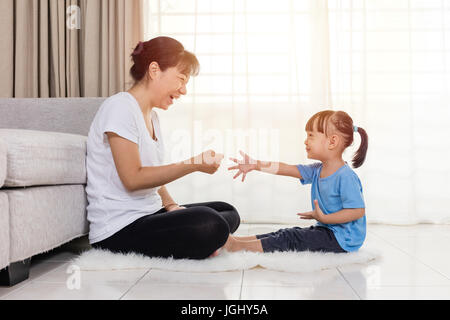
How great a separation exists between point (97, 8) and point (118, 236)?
4.82 feet

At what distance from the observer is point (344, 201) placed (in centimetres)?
147

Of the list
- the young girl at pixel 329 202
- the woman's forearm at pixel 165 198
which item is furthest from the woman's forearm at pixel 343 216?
the woman's forearm at pixel 165 198

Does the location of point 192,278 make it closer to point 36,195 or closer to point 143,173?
point 143,173

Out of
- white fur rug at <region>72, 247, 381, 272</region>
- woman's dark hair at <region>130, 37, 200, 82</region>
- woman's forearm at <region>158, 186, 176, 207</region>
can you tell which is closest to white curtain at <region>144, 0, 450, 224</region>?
woman's forearm at <region>158, 186, 176, 207</region>

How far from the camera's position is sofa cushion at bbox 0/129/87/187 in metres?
1.11

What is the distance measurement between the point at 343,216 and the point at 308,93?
→ 1.12 metres

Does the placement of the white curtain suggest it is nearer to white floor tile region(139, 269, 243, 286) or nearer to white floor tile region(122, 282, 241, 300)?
white floor tile region(139, 269, 243, 286)

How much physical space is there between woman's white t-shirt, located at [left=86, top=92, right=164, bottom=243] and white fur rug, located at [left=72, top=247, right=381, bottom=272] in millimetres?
89

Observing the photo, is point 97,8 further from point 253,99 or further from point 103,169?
point 103,169

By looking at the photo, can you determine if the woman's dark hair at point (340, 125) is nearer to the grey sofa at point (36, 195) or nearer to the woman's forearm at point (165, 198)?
the woman's forearm at point (165, 198)

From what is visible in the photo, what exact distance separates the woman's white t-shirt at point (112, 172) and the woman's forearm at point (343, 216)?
1.84 ft

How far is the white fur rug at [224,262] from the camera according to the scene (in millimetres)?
1284

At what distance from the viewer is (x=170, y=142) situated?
2.45 metres
